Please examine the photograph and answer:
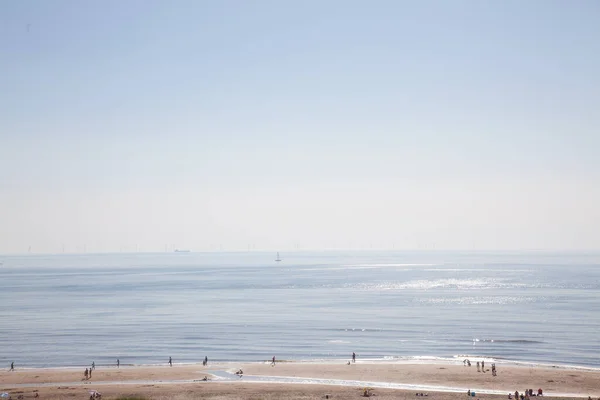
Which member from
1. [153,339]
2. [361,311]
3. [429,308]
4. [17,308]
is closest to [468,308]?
[429,308]

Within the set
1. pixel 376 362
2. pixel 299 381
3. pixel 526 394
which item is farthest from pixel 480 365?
pixel 299 381

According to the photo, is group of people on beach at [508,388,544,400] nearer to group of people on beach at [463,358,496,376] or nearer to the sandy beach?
the sandy beach

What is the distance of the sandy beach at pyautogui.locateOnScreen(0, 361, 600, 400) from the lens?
2098 inches

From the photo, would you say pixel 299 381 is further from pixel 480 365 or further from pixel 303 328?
pixel 303 328

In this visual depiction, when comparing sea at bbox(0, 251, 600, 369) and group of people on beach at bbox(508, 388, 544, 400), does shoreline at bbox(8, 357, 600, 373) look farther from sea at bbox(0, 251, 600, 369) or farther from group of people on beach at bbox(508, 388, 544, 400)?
group of people on beach at bbox(508, 388, 544, 400)

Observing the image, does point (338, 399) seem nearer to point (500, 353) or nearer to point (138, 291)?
point (500, 353)

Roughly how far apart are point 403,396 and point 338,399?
6467 millimetres

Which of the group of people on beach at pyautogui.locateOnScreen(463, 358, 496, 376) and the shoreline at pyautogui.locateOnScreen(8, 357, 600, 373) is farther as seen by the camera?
the shoreline at pyautogui.locateOnScreen(8, 357, 600, 373)

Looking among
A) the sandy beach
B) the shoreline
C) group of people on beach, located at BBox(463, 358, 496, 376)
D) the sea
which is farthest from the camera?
the sea

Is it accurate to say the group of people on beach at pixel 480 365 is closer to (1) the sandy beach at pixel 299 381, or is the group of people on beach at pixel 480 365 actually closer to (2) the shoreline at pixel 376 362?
(2) the shoreline at pixel 376 362

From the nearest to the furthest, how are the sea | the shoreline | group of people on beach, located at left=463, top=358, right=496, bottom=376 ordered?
group of people on beach, located at left=463, top=358, right=496, bottom=376 < the shoreline < the sea

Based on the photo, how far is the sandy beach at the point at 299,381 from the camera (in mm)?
53281

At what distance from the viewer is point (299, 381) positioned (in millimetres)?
60219

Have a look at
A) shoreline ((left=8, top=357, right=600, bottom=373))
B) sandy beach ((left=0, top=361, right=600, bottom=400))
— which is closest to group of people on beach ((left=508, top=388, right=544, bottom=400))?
sandy beach ((left=0, top=361, right=600, bottom=400))
